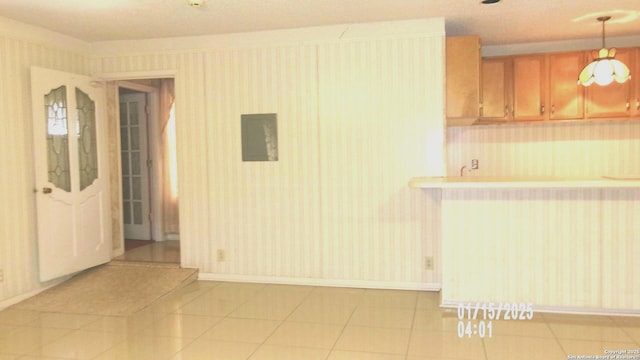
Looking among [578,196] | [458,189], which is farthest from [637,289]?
[458,189]

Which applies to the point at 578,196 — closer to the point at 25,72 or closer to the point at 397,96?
the point at 397,96

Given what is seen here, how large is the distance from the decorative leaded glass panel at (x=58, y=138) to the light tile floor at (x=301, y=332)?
4.22 ft

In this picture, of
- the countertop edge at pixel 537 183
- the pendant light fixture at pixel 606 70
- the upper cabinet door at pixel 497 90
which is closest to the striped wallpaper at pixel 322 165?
the countertop edge at pixel 537 183

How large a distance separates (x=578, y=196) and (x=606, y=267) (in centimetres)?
59

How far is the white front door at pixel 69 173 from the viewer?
4.73 m

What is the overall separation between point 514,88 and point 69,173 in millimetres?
4702

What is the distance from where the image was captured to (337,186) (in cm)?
498

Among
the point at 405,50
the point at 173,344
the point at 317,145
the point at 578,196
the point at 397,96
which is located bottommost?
the point at 173,344

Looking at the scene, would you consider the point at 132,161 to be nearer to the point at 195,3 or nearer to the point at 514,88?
the point at 195,3

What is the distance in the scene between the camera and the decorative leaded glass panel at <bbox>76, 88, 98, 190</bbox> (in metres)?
5.20

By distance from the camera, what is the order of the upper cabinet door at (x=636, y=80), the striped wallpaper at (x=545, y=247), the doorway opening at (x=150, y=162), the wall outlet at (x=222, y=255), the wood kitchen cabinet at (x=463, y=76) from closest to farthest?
the striped wallpaper at (x=545, y=247)
the wood kitchen cabinet at (x=463, y=76)
the upper cabinet door at (x=636, y=80)
the wall outlet at (x=222, y=255)
the doorway opening at (x=150, y=162)

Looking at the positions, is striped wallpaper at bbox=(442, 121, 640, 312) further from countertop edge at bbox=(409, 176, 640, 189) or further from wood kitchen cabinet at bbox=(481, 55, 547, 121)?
wood kitchen cabinet at bbox=(481, 55, 547, 121)

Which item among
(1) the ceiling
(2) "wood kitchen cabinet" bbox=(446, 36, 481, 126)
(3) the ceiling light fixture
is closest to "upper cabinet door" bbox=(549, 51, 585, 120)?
(1) the ceiling

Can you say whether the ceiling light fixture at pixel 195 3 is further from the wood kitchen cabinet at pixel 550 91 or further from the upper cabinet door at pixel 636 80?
the upper cabinet door at pixel 636 80
